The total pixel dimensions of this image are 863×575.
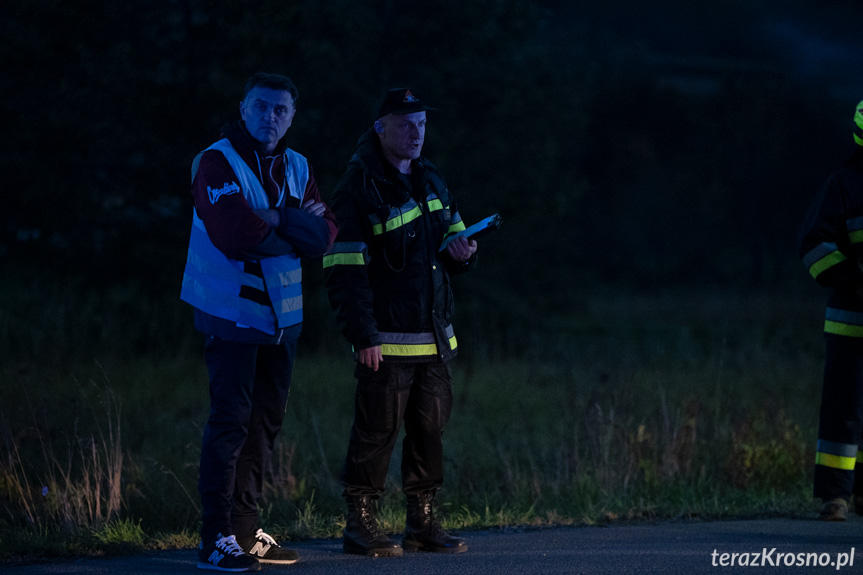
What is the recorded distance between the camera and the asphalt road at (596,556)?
546 cm

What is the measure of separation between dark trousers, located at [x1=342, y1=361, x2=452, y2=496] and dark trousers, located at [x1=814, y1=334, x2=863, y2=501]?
2.50 metres

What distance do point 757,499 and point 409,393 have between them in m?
2.78

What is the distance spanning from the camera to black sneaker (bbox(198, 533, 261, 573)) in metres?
5.24

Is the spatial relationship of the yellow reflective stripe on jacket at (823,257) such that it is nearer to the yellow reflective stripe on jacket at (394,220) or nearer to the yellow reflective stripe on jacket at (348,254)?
the yellow reflective stripe on jacket at (394,220)

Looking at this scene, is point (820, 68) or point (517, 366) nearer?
point (517, 366)

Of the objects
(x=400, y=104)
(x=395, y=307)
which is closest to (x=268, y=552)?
(x=395, y=307)

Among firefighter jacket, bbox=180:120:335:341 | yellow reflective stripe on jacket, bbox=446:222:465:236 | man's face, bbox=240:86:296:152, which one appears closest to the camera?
firefighter jacket, bbox=180:120:335:341

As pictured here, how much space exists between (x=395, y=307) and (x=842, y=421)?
296 cm

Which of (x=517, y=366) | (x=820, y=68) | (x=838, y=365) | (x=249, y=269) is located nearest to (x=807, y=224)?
(x=838, y=365)

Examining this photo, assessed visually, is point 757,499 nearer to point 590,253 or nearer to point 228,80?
point 228,80

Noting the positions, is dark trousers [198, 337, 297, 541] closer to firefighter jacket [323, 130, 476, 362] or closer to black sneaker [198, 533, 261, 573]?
black sneaker [198, 533, 261, 573]

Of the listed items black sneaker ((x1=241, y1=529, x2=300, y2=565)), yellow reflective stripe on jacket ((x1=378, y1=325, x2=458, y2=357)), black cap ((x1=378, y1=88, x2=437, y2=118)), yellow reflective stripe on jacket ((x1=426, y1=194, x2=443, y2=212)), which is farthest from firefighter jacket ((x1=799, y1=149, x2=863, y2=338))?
black sneaker ((x1=241, y1=529, x2=300, y2=565))

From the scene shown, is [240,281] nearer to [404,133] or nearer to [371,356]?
[371,356]

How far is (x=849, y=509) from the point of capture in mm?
7359
